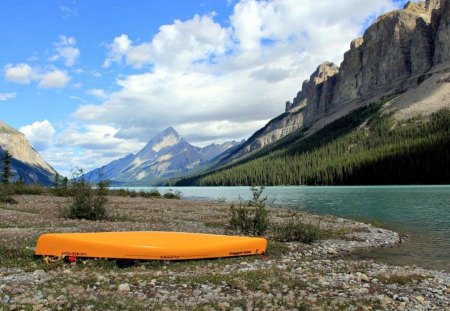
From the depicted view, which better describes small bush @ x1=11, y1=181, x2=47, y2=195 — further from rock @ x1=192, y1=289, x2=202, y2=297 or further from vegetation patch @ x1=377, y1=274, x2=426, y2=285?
vegetation patch @ x1=377, y1=274, x2=426, y2=285

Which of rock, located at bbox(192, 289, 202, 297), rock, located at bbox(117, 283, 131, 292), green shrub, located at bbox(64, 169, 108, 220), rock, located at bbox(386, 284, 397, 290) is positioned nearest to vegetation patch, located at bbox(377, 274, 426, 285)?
rock, located at bbox(386, 284, 397, 290)

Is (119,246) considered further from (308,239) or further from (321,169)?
(321,169)

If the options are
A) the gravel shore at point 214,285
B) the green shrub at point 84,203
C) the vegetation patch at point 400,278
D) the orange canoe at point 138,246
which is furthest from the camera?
the green shrub at point 84,203

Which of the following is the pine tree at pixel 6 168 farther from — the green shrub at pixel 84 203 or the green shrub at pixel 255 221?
the green shrub at pixel 255 221

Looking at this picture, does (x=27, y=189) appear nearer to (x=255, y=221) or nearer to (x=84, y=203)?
(x=84, y=203)

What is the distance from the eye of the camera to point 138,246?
14.9m

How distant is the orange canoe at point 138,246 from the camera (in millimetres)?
14828

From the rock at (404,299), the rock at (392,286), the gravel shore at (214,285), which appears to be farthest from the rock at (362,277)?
the rock at (404,299)

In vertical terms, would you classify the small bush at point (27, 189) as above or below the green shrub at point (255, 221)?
above

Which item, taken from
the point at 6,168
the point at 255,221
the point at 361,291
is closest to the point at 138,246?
the point at 361,291

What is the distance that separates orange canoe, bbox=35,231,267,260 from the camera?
48.6ft

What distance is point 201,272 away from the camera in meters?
13.9

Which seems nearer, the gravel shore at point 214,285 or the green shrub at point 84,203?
the gravel shore at point 214,285

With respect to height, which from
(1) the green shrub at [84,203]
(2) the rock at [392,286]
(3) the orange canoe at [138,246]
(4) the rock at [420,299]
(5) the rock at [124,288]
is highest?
(1) the green shrub at [84,203]
